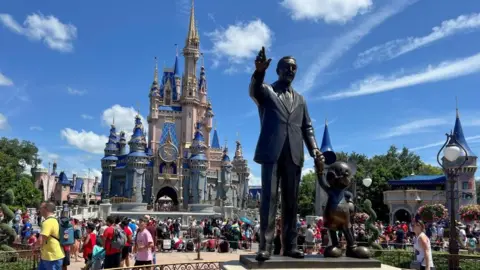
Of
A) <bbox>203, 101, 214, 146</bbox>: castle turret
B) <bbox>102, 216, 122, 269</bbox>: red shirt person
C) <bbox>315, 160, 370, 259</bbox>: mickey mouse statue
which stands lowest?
<bbox>102, 216, 122, 269</bbox>: red shirt person

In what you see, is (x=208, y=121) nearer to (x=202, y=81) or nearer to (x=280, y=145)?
(x=202, y=81)

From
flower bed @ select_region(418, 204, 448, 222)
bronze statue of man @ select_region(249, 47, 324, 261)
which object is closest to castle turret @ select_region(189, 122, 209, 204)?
flower bed @ select_region(418, 204, 448, 222)

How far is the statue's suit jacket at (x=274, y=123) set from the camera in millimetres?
6145

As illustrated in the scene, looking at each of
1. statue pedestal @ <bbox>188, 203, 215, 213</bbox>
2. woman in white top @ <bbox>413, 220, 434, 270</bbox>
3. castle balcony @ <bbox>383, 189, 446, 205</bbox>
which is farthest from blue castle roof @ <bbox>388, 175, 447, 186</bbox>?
woman in white top @ <bbox>413, 220, 434, 270</bbox>

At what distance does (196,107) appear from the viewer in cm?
6638

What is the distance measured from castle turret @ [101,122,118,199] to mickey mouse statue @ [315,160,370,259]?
5407 centimetres

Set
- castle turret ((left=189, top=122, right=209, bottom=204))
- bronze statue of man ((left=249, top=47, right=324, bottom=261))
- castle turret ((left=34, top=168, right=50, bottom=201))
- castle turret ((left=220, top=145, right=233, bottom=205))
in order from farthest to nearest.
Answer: castle turret ((left=34, top=168, right=50, bottom=201)) → castle turret ((left=220, top=145, right=233, bottom=205)) → castle turret ((left=189, top=122, right=209, bottom=204)) → bronze statue of man ((left=249, top=47, right=324, bottom=261))

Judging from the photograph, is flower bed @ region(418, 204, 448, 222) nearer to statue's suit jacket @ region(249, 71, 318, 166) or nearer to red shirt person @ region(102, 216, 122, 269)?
red shirt person @ region(102, 216, 122, 269)

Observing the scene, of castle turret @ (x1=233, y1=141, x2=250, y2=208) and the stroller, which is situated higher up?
castle turret @ (x1=233, y1=141, x2=250, y2=208)

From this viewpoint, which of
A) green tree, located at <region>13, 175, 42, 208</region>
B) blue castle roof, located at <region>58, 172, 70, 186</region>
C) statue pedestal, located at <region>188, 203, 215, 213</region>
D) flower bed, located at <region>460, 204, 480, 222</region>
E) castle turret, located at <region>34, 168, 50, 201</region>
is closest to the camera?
flower bed, located at <region>460, 204, 480, 222</region>

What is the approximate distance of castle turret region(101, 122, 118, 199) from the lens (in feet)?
188

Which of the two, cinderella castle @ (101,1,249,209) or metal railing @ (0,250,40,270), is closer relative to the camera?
metal railing @ (0,250,40,270)

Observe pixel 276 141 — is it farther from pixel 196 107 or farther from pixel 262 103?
pixel 196 107

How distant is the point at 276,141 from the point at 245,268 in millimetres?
1774
